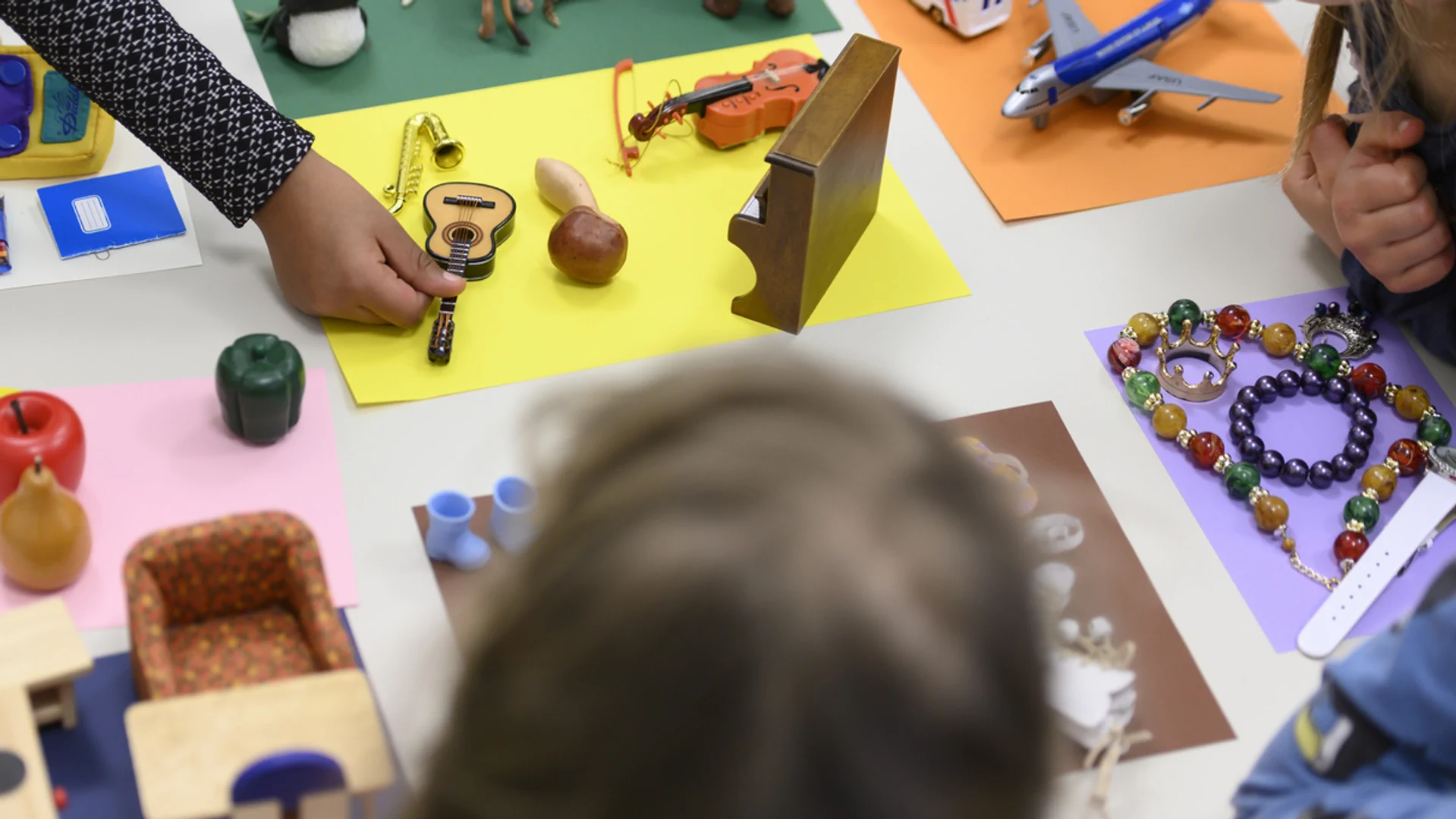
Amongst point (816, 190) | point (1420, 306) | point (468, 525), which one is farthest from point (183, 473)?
point (1420, 306)

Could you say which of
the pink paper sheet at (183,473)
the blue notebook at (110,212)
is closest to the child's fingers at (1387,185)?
the pink paper sheet at (183,473)

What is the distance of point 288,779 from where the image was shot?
0.59m

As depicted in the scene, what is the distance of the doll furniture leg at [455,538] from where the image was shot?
0.74 meters

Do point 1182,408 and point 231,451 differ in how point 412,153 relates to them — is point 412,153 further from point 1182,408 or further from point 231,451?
point 1182,408

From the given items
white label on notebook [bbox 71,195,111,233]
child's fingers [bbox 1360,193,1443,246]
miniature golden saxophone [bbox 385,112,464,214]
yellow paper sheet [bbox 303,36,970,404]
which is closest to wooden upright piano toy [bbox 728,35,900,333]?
yellow paper sheet [bbox 303,36,970,404]

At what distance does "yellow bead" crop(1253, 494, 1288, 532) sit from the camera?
807 millimetres

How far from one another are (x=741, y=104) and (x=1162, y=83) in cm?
35

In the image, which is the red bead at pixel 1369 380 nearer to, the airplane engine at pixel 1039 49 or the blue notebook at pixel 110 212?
the airplane engine at pixel 1039 49

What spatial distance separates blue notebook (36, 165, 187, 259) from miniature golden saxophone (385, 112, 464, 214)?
0.16 metres

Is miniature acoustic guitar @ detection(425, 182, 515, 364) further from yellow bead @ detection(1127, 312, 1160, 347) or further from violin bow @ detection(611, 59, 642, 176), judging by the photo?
yellow bead @ detection(1127, 312, 1160, 347)

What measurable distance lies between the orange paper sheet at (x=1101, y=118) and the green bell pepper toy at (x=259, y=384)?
1.79 feet

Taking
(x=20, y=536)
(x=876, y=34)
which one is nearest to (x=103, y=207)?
(x=20, y=536)

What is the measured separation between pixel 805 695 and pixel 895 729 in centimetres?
3

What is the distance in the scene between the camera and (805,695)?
37cm
